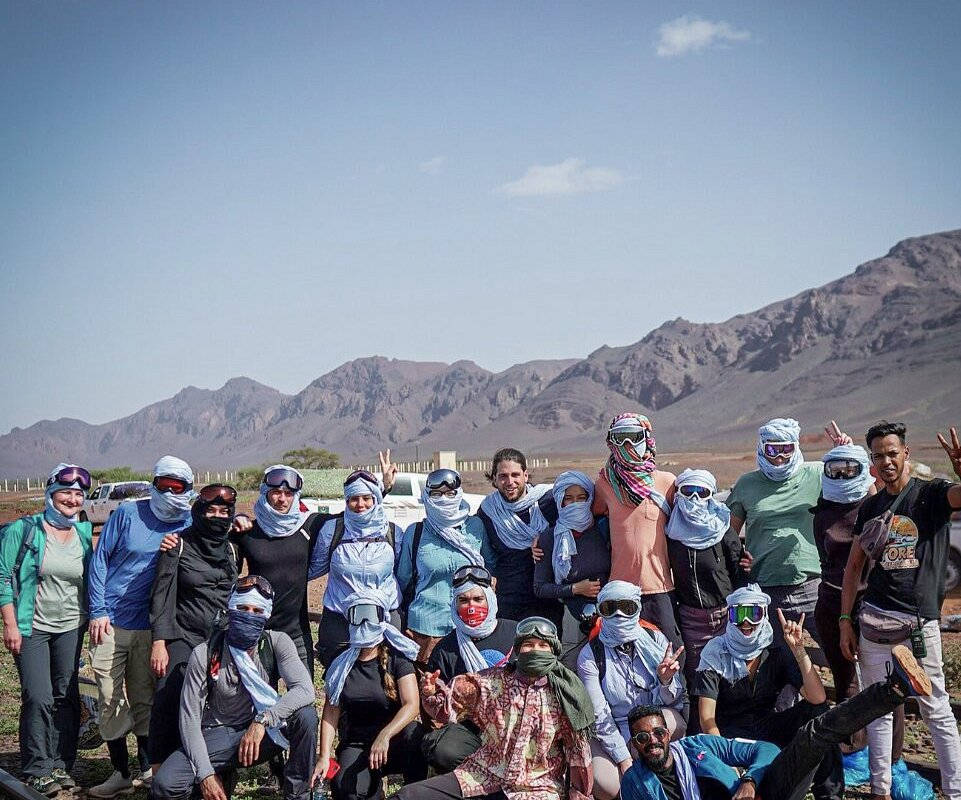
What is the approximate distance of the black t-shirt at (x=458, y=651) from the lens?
209 inches

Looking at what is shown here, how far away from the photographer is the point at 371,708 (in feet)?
17.5

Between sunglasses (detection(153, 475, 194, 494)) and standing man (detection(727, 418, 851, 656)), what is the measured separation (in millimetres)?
3289

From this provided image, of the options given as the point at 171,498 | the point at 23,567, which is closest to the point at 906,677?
the point at 171,498

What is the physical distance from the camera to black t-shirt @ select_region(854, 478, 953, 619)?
505 centimetres

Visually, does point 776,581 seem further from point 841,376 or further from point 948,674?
point 841,376

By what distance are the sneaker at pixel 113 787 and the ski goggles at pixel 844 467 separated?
178 inches

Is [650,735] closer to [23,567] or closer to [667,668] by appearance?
[667,668]

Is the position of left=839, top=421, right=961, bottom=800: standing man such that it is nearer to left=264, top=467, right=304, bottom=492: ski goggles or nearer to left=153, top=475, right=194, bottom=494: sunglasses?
left=264, top=467, right=304, bottom=492: ski goggles

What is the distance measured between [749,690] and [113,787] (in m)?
3.74

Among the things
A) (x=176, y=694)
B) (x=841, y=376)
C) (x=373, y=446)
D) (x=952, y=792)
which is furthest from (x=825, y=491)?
(x=373, y=446)

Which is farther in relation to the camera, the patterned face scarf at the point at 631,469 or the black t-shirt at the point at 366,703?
the patterned face scarf at the point at 631,469

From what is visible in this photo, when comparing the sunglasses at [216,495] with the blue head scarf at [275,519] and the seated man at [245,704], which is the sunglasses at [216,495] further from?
the seated man at [245,704]

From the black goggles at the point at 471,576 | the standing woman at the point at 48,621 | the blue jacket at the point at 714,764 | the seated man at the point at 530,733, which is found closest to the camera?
the blue jacket at the point at 714,764

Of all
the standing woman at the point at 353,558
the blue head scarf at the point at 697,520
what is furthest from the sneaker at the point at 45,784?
the blue head scarf at the point at 697,520
